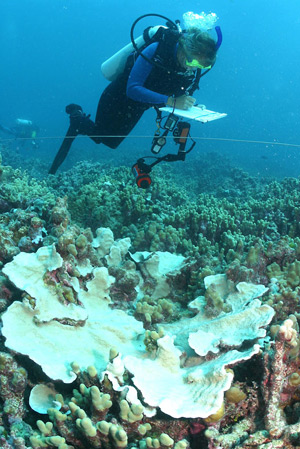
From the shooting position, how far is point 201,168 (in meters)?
15.8

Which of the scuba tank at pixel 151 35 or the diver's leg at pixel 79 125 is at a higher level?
the scuba tank at pixel 151 35

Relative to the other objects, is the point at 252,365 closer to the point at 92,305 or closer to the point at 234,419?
the point at 234,419

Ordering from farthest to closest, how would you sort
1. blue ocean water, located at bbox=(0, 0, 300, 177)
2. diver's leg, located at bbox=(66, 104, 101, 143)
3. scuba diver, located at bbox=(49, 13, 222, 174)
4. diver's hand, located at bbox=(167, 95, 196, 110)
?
1. blue ocean water, located at bbox=(0, 0, 300, 177)
2. diver's leg, located at bbox=(66, 104, 101, 143)
3. diver's hand, located at bbox=(167, 95, 196, 110)
4. scuba diver, located at bbox=(49, 13, 222, 174)

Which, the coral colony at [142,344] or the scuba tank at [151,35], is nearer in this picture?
the coral colony at [142,344]

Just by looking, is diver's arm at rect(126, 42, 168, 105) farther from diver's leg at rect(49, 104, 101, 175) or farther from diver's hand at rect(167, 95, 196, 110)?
diver's leg at rect(49, 104, 101, 175)

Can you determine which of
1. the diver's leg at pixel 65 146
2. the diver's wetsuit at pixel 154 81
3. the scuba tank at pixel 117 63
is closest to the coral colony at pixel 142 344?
the diver's wetsuit at pixel 154 81

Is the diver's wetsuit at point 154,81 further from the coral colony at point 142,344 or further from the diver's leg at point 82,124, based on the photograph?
the coral colony at point 142,344

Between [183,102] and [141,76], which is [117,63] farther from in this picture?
[183,102]

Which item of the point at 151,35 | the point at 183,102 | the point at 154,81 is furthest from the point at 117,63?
the point at 183,102

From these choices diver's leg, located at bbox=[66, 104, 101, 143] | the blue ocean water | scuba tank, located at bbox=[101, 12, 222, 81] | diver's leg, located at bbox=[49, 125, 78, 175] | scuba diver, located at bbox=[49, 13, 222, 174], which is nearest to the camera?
scuba diver, located at bbox=[49, 13, 222, 174]

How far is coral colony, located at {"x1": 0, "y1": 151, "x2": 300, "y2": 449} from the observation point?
5.47 ft

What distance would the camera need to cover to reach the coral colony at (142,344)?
1.67 metres

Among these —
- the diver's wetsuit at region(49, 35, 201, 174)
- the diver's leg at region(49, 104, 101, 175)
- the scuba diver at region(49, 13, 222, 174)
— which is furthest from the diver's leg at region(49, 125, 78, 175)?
the diver's wetsuit at region(49, 35, 201, 174)

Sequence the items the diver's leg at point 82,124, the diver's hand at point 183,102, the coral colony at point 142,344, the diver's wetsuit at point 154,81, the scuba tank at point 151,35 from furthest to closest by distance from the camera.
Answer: the diver's leg at point 82,124 → the diver's wetsuit at point 154,81 → the scuba tank at point 151,35 → the diver's hand at point 183,102 → the coral colony at point 142,344
